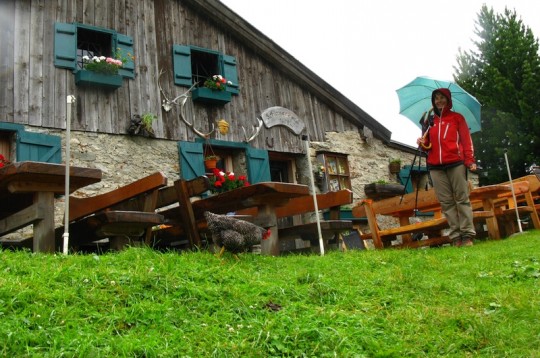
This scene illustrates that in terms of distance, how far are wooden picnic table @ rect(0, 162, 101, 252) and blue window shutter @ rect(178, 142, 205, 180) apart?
481 centimetres

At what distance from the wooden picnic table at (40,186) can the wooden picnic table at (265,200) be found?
1461mm

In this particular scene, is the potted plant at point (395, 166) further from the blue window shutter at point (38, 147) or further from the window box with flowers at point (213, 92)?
the blue window shutter at point (38, 147)

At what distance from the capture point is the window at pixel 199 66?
10.5 meters

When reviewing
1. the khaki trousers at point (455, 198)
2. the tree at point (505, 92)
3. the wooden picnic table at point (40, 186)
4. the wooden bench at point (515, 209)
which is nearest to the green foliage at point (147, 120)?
the wooden picnic table at point (40, 186)

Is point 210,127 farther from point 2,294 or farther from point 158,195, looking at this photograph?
point 2,294

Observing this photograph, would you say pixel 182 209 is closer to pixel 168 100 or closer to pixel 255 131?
pixel 168 100

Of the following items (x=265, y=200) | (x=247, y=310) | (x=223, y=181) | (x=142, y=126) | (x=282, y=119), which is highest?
(x=282, y=119)

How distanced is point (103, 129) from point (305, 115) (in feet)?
15.9

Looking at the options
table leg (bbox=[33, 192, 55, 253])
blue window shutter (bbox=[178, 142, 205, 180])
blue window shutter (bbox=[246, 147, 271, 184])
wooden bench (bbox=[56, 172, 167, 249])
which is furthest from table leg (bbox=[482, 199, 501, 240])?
table leg (bbox=[33, 192, 55, 253])

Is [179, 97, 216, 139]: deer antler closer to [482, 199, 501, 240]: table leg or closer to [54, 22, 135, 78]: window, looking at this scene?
[54, 22, 135, 78]: window

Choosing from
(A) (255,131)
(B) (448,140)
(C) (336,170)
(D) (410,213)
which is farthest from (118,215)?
(C) (336,170)

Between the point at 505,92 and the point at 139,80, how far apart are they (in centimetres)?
1305

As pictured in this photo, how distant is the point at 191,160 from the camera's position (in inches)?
398

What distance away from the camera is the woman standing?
679 centimetres
